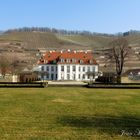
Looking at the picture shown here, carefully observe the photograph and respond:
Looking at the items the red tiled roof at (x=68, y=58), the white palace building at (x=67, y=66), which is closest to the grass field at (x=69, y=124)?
the white palace building at (x=67, y=66)

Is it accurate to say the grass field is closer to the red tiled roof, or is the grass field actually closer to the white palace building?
the white palace building

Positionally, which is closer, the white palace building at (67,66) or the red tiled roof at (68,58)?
the white palace building at (67,66)

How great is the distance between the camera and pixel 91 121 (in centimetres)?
1827

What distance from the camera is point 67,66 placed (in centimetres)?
10256

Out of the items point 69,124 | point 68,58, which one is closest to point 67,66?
point 68,58

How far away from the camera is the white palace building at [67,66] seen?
335 feet

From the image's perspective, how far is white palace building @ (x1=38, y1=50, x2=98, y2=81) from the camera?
335 ft

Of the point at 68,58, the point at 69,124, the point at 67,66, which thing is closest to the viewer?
the point at 69,124

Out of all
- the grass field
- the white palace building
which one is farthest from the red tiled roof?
the grass field

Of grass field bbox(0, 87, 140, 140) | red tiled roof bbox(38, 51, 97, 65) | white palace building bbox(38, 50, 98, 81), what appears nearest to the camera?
grass field bbox(0, 87, 140, 140)

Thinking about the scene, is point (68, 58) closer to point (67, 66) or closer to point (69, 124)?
point (67, 66)

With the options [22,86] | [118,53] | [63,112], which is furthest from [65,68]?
[63,112]

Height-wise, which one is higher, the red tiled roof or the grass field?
the red tiled roof

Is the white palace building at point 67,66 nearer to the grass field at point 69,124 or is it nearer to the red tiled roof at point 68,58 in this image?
the red tiled roof at point 68,58
